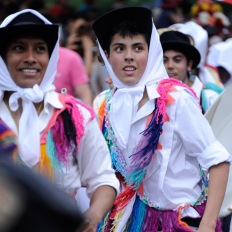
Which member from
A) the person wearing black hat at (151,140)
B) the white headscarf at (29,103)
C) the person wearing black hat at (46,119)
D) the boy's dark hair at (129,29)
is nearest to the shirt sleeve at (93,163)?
the person wearing black hat at (46,119)

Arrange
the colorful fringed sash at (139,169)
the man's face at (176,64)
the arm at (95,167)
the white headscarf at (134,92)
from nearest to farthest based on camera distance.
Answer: the arm at (95,167) → the colorful fringed sash at (139,169) → the white headscarf at (134,92) → the man's face at (176,64)

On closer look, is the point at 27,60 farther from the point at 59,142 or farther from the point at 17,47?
the point at 59,142

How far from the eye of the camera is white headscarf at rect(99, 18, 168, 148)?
A: 4098 millimetres

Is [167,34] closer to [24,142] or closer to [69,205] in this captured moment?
[24,142]

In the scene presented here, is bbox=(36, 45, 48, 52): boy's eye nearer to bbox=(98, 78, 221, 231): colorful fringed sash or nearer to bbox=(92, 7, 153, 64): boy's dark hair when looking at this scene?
bbox=(92, 7, 153, 64): boy's dark hair

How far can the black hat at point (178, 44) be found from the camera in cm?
545

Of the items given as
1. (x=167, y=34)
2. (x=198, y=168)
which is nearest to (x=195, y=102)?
(x=198, y=168)

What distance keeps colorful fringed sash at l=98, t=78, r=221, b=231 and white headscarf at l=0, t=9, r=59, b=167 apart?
20.3 inches

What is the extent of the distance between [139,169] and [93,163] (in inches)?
16.5

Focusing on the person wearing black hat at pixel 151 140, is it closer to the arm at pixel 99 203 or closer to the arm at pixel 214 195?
the arm at pixel 214 195

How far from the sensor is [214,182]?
385cm

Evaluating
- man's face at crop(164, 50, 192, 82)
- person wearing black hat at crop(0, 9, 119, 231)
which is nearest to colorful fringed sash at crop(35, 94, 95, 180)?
person wearing black hat at crop(0, 9, 119, 231)

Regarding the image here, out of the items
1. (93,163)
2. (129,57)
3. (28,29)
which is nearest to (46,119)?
(93,163)

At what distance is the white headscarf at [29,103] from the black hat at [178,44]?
1682mm
